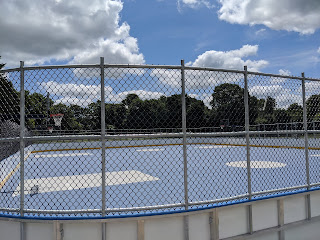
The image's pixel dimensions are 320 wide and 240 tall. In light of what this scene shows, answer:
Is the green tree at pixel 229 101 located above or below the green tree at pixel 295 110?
above

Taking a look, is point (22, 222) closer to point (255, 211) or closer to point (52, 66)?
point (52, 66)

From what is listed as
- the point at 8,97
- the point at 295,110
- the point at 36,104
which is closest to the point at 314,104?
the point at 295,110

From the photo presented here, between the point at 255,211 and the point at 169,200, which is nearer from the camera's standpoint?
the point at 255,211

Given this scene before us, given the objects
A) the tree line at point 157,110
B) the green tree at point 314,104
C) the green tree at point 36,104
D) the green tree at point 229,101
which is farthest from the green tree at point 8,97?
the green tree at point 314,104

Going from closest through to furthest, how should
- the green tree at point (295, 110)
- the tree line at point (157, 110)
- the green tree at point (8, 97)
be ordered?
1. the green tree at point (8, 97)
2. the tree line at point (157, 110)
3. the green tree at point (295, 110)

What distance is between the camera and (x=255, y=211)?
3.95 m

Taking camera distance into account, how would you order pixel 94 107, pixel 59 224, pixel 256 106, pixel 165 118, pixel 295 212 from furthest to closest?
pixel 165 118 → pixel 256 106 → pixel 295 212 → pixel 94 107 → pixel 59 224

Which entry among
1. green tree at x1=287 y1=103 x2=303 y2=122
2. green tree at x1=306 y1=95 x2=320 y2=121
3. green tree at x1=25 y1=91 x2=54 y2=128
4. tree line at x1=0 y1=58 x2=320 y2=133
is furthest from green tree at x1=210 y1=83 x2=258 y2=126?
green tree at x1=25 y1=91 x2=54 y2=128

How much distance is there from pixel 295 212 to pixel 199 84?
2729 mm

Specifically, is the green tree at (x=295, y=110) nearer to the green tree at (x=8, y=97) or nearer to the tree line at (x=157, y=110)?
the tree line at (x=157, y=110)

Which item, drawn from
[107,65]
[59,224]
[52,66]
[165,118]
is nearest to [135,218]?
[59,224]

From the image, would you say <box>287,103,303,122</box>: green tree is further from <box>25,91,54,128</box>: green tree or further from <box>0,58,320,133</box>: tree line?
<box>25,91,54,128</box>: green tree

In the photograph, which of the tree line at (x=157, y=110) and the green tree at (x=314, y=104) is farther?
the green tree at (x=314, y=104)

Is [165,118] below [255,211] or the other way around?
the other way around
